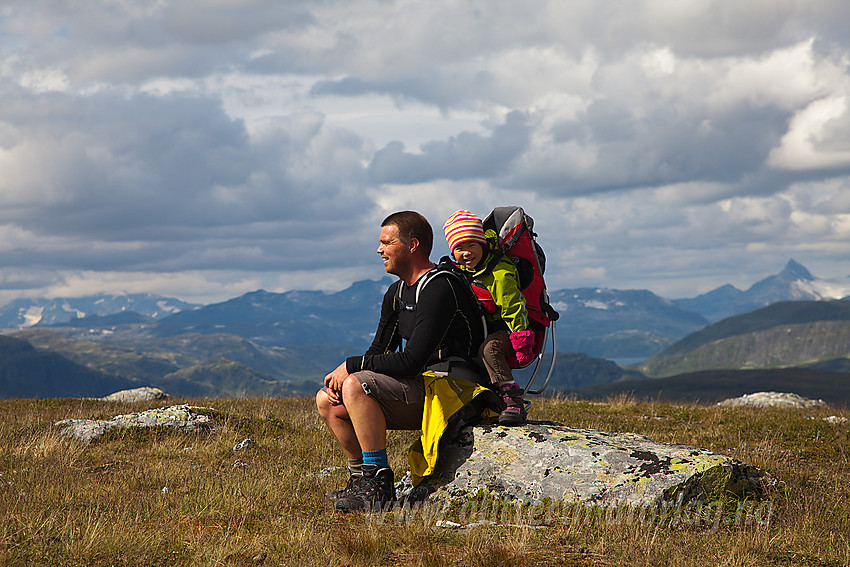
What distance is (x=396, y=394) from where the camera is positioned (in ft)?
25.9

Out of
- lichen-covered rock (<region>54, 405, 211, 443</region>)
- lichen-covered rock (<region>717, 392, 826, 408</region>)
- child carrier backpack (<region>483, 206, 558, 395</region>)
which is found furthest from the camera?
lichen-covered rock (<region>717, 392, 826, 408</region>)

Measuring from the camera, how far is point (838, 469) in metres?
11.1

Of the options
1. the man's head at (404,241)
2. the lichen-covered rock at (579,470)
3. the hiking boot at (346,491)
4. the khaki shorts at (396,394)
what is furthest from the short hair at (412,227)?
the hiking boot at (346,491)

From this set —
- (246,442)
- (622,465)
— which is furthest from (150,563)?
(246,442)

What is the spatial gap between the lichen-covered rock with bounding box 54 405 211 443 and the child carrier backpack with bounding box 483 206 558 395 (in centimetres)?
816

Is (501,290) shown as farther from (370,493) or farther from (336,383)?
(370,493)

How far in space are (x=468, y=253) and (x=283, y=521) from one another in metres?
3.67

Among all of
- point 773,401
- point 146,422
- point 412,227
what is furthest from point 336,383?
point 773,401

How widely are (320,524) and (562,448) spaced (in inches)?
115

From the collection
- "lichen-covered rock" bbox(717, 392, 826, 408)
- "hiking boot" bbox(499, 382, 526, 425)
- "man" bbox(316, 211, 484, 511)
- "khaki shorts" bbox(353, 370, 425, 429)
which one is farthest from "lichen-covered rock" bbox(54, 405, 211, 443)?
"lichen-covered rock" bbox(717, 392, 826, 408)

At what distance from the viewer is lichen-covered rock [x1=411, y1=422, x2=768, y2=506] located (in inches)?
300

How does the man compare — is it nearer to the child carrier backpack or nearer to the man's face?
the man's face

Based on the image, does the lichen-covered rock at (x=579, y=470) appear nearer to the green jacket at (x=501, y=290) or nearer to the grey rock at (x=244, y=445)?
the green jacket at (x=501, y=290)

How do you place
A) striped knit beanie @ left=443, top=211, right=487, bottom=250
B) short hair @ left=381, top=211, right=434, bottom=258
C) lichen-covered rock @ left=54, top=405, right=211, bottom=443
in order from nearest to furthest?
short hair @ left=381, top=211, right=434, bottom=258 → striped knit beanie @ left=443, top=211, right=487, bottom=250 → lichen-covered rock @ left=54, top=405, right=211, bottom=443
